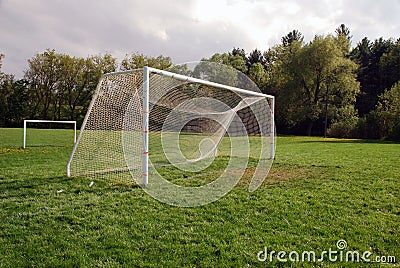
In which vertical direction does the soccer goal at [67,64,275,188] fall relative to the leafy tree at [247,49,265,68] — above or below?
below

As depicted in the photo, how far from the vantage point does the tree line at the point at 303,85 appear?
109 feet

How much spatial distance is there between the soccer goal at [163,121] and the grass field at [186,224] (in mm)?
1226

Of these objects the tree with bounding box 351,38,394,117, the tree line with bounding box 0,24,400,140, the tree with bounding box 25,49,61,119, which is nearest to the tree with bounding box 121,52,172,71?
the tree line with bounding box 0,24,400,140

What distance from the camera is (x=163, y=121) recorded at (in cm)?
878

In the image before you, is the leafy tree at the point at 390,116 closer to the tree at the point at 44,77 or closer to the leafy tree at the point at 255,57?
the leafy tree at the point at 255,57

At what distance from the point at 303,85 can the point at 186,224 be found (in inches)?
1391

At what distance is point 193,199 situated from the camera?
5.89 m

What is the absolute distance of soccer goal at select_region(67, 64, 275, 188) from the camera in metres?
7.54

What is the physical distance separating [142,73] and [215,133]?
3.40 meters

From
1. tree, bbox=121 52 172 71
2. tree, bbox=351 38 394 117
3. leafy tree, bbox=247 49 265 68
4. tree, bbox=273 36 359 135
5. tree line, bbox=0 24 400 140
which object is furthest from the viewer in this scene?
leafy tree, bbox=247 49 265 68

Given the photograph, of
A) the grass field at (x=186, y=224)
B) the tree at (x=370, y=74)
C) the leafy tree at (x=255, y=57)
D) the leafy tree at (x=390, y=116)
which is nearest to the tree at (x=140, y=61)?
the leafy tree at (x=255, y=57)

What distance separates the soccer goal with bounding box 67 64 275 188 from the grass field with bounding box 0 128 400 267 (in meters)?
1.23

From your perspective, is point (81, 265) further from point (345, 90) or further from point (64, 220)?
point (345, 90)

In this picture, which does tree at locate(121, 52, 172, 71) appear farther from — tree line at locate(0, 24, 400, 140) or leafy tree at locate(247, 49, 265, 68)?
leafy tree at locate(247, 49, 265, 68)
